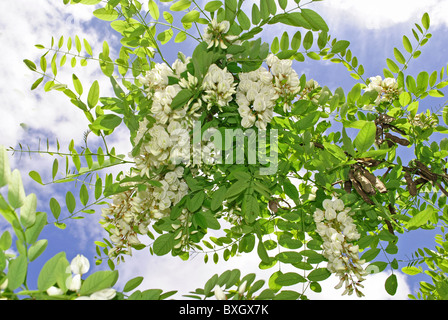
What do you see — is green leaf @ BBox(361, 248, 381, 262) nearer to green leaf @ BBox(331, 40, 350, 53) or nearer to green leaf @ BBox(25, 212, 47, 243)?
green leaf @ BBox(331, 40, 350, 53)

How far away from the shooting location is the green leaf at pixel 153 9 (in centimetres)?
114

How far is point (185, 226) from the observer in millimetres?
1006

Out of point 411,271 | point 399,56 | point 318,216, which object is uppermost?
point 399,56

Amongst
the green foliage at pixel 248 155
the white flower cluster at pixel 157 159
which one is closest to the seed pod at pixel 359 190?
the green foliage at pixel 248 155

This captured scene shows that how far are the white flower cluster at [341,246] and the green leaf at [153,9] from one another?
881 mm

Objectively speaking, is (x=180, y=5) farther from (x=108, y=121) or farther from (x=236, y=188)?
(x=236, y=188)

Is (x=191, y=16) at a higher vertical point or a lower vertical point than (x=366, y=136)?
higher

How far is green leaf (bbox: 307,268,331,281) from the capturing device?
87cm

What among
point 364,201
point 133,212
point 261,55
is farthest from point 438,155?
point 133,212

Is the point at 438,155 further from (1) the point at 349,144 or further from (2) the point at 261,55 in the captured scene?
(2) the point at 261,55

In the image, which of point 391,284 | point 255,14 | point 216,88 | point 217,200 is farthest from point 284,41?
point 391,284

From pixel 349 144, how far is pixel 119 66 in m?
0.92

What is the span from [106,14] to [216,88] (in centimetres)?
60

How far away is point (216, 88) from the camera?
2.88 ft
